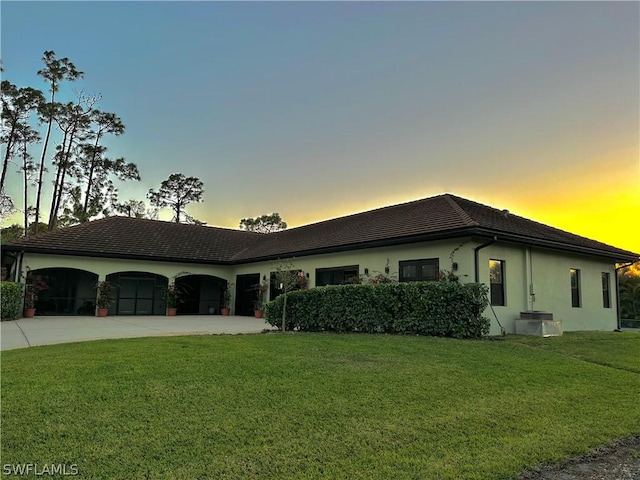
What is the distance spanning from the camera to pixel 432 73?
1327cm

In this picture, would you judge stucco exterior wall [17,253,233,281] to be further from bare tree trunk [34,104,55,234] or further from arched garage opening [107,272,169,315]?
bare tree trunk [34,104,55,234]

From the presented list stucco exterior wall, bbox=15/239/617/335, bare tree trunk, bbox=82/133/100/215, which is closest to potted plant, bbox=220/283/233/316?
stucco exterior wall, bbox=15/239/617/335

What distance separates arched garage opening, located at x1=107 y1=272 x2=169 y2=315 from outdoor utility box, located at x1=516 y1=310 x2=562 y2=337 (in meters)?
17.1

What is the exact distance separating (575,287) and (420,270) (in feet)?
20.6

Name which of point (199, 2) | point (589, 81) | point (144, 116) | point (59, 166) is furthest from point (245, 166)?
point (59, 166)

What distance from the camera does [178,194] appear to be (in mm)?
44188

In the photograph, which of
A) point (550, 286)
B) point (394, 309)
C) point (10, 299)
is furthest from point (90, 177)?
point (550, 286)

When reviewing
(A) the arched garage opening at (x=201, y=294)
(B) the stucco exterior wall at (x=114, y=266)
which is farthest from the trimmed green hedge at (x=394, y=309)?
(A) the arched garage opening at (x=201, y=294)

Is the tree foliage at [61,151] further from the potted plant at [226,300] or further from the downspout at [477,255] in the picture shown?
the downspout at [477,255]

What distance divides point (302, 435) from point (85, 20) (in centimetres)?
1297

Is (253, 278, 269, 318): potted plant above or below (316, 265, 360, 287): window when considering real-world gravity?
below

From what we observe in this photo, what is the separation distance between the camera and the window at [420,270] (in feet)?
41.8

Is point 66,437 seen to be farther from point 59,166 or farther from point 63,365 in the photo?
point 59,166

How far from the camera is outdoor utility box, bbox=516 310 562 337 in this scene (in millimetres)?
11264
